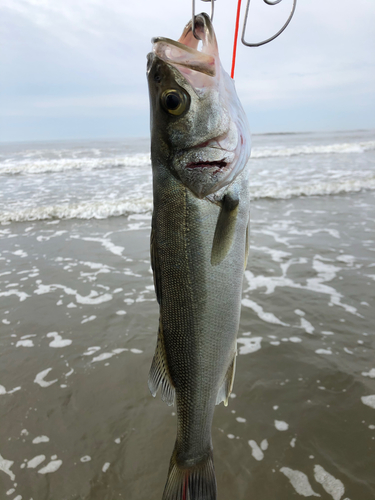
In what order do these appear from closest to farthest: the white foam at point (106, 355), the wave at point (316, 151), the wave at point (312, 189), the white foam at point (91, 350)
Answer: the white foam at point (106, 355), the white foam at point (91, 350), the wave at point (312, 189), the wave at point (316, 151)

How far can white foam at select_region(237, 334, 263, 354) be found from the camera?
3989 millimetres

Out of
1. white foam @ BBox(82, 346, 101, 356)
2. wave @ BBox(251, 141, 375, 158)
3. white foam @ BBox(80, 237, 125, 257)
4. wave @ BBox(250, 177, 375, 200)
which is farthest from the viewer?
wave @ BBox(251, 141, 375, 158)

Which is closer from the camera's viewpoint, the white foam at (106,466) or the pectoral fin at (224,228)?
the pectoral fin at (224,228)

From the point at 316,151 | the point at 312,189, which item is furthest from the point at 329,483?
the point at 316,151

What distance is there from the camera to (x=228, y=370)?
1.77 m

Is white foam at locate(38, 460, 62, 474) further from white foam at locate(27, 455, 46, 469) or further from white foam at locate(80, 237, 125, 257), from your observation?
white foam at locate(80, 237, 125, 257)

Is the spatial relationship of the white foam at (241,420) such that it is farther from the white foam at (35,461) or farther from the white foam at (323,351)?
the white foam at (35,461)

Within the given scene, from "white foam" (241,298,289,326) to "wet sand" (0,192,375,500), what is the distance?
3 centimetres

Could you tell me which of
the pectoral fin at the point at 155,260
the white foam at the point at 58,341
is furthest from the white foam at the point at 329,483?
the white foam at the point at 58,341

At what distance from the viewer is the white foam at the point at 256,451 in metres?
2.77

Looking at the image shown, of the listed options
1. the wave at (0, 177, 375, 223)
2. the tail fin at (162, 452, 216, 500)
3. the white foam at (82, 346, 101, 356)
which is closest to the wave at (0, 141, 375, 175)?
the wave at (0, 177, 375, 223)

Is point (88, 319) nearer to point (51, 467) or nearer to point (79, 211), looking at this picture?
point (51, 467)

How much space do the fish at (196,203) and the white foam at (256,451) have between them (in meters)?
1.50

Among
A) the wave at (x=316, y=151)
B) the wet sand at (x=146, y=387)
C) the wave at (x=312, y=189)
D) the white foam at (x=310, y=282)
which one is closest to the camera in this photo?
A: the wet sand at (x=146, y=387)
